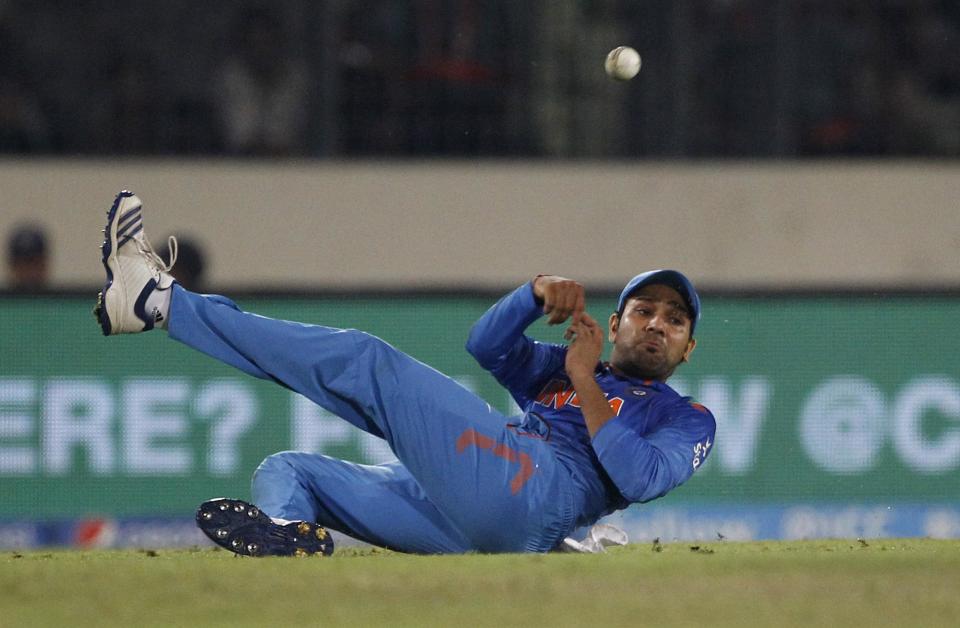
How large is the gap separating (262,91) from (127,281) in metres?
6.61

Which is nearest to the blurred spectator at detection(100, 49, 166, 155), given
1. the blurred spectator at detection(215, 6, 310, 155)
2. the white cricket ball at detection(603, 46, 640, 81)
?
the blurred spectator at detection(215, 6, 310, 155)

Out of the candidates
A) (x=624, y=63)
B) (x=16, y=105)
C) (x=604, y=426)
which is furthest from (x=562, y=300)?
(x=16, y=105)

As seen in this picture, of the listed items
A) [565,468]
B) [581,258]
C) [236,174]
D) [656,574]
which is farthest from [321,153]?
[656,574]

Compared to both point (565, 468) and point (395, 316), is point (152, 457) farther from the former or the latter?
point (565, 468)

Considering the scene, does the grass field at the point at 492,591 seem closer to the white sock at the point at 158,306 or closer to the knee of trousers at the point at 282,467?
the knee of trousers at the point at 282,467

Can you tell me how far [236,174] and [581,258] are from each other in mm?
2407

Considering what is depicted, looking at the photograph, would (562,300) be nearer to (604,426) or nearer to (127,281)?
(604,426)

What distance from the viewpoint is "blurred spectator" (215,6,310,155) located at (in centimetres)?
1216

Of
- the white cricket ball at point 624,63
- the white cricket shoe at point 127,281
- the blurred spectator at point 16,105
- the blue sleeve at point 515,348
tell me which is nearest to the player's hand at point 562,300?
the blue sleeve at point 515,348

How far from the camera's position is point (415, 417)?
5.70 metres

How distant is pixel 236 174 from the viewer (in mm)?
12289

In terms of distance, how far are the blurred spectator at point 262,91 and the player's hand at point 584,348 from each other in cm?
675

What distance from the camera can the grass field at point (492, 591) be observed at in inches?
172

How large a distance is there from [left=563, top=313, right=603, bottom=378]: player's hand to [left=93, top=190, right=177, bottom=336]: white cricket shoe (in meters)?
1.30
